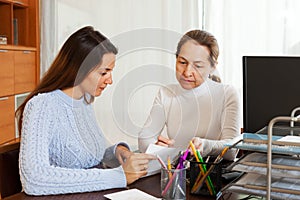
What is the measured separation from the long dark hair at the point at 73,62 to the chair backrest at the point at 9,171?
3.9 inches

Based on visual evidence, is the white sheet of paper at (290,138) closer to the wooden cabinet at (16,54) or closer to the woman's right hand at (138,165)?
the woman's right hand at (138,165)

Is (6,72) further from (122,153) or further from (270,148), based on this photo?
(270,148)

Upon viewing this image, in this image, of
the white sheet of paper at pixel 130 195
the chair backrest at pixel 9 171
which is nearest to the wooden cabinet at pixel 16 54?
the chair backrest at pixel 9 171

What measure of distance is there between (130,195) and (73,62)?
1.68 feet

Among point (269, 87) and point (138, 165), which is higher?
point (269, 87)

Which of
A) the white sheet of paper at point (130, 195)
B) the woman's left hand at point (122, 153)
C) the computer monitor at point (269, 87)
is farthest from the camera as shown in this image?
the woman's left hand at point (122, 153)

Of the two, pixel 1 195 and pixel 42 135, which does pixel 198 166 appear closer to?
pixel 42 135

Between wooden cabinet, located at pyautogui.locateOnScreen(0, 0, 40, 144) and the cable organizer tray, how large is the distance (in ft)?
8.79

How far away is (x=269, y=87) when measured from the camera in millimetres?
1308

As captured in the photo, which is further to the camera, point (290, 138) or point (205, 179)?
point (205, 179)

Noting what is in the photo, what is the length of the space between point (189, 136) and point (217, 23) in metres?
2.28

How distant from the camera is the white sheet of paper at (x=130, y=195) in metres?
1.19

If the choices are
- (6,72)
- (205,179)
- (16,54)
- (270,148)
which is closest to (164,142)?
(205,179)

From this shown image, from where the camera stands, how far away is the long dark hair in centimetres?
146
